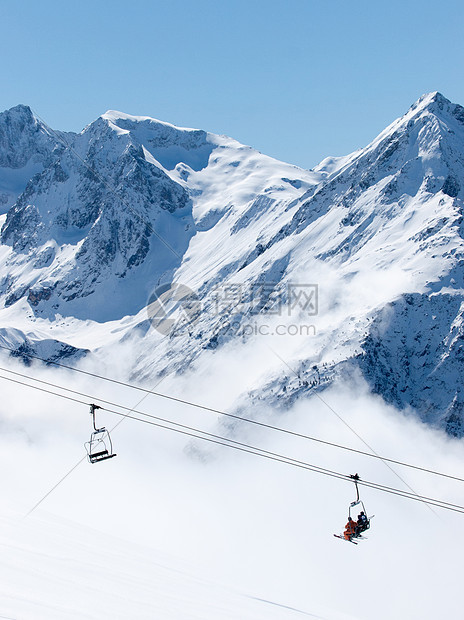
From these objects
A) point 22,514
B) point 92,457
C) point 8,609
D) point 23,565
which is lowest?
point 8,609

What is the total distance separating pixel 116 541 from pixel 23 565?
14.4 m

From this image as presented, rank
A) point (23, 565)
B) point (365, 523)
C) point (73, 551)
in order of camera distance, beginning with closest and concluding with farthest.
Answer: point (23, 565) → point (73, 551) → point (365, 523)

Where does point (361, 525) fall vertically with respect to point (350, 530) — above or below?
above

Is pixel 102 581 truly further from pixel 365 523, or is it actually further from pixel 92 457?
pixel 365 523

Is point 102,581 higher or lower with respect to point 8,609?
higher

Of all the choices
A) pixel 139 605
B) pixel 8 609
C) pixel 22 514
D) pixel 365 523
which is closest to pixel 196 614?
pixel 139 605

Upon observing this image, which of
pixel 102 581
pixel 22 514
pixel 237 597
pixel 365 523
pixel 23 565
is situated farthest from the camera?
pixel 365 523

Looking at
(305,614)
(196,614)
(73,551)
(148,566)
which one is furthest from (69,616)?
(305,614)

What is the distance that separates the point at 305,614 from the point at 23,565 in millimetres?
15069

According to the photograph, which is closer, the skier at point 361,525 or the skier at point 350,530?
the skier at point 361,525

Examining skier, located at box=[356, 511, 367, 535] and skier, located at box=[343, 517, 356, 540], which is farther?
skier, located at box=[343, 517, 356, 540]

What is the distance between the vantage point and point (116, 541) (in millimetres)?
37688

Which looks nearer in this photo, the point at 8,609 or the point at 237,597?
the point at 8,609

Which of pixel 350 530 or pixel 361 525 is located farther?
pixel 350 530
